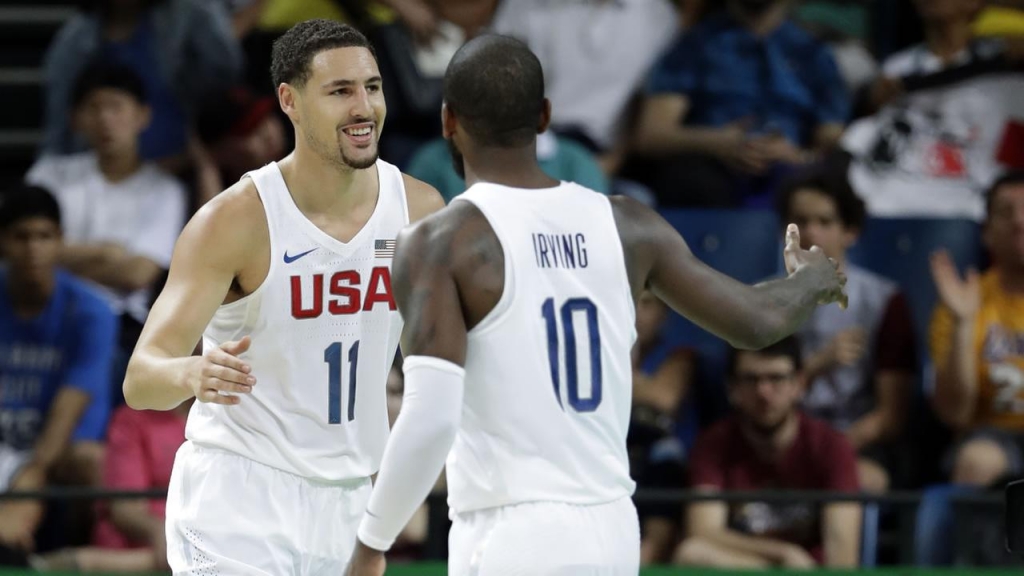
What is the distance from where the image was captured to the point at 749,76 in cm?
864

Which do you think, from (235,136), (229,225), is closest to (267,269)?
(229,225)

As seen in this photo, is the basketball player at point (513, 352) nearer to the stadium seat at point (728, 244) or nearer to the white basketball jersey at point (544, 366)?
the white basketball jersey at point (544, 366)

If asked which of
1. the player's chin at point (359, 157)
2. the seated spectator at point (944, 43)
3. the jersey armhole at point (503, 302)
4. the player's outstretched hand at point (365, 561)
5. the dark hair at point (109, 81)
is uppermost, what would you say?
the seated spectator at point (944, 43)

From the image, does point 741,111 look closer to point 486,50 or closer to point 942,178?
point 942,178

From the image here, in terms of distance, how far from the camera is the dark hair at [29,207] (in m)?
7.68

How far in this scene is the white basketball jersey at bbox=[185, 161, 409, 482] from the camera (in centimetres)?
421

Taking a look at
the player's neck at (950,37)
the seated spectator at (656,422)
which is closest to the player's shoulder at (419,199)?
the seated spectator at (656,422)

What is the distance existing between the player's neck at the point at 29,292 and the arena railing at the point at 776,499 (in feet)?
4.30

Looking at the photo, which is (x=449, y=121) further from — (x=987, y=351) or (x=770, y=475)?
(x=987, y=351)

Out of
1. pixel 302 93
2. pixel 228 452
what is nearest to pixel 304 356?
pixel 228 452

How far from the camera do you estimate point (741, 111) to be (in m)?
8.63

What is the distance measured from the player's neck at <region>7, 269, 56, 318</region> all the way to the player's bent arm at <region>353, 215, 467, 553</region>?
4.54 m

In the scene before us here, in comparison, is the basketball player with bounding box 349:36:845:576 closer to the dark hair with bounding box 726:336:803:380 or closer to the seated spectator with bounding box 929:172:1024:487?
the dark hair with bounding box 726:336:803:380

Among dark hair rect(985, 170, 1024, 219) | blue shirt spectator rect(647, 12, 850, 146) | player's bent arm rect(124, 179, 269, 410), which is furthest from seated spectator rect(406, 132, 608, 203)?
player's bent arm rect(124, 179, 269, 410)
